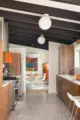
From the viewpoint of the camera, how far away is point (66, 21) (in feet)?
19.1

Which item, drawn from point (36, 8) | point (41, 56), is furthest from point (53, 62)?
point (36, 8)

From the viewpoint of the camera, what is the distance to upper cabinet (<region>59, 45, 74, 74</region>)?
320 inches

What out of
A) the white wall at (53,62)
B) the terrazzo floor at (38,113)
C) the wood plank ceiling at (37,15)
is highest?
the wood plank ceiling at (37,15)

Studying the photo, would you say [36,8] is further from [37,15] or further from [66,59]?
[66,59]

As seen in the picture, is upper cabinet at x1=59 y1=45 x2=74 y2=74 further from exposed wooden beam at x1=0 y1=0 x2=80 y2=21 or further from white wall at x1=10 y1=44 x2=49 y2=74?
white wall at x1=10 y1=44 x2=49 y2=74

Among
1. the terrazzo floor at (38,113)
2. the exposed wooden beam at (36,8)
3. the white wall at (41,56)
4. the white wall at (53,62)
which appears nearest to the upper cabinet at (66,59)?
the white wall at (53,62)

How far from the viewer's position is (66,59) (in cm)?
814

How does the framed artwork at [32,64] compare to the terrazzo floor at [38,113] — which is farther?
the framed artwork at [32,64]

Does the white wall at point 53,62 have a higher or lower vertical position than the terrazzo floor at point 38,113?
higher

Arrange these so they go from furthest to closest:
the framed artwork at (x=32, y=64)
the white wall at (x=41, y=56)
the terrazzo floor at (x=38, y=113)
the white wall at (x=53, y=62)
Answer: the framed artwork at (x=32, y=64)
the white wall at (x=41, y=56)
the white wall at (x=53, y=62)
the terrazzo floor at (x=38, y=113)

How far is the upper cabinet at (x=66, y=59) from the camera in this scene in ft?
26.7

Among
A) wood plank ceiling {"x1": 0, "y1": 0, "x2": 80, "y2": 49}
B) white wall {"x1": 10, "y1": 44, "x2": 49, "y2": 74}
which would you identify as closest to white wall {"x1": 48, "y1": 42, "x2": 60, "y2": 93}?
wood plank ceiling {"x1": 0, "y1": 0, "x2": 80, "y2": 49}

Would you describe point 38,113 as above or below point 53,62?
below

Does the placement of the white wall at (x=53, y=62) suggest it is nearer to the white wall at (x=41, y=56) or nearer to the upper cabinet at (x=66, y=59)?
the upper cabinet at (x=66, y=59)
